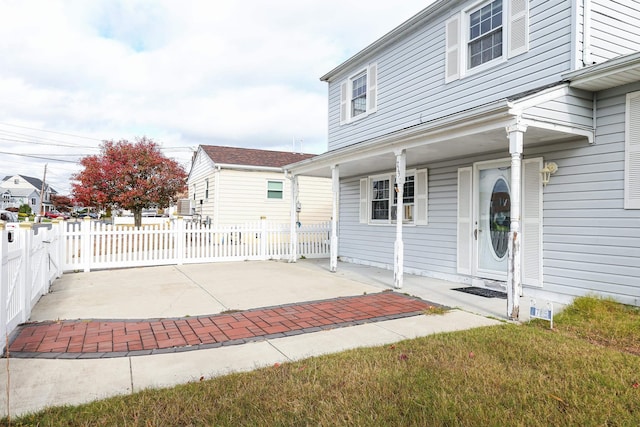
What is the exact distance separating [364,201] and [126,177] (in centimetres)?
1142

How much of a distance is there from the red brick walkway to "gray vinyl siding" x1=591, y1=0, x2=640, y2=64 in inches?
190

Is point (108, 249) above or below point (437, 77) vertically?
below

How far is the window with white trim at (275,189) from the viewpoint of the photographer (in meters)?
17.3

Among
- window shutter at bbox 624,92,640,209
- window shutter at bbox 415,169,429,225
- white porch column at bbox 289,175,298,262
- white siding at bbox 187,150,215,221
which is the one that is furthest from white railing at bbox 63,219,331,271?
window shutter at bbox 624,92,640,209

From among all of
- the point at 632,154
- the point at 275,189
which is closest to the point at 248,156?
the point at 275,189

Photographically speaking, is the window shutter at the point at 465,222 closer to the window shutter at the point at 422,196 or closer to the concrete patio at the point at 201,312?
the concrete patio at the point at 201,312

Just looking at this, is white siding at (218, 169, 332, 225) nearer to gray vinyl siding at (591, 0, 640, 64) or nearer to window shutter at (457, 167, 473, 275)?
window shutter at (457, 167, 473, 275)

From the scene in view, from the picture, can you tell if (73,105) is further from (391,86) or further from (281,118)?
(391,86)

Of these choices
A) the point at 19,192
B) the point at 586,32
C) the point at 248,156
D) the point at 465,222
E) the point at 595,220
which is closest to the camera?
the point at 595,220

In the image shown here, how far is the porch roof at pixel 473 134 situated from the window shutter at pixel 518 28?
146 centimetres

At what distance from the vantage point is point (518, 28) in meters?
6.57

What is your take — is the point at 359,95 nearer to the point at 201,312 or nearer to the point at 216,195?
the point at 201,312

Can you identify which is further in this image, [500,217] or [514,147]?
[500,217]

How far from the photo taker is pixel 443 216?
8.27 m
